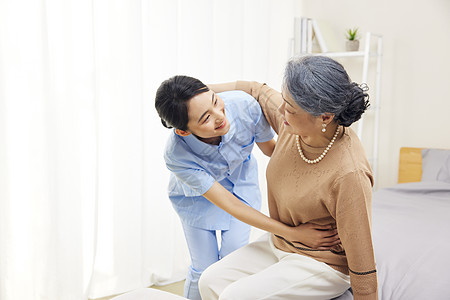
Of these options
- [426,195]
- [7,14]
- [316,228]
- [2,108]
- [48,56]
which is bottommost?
[426,195]

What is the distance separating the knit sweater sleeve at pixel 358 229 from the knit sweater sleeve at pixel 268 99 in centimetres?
43

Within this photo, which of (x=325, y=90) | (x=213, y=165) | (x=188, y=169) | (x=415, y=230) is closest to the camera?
(x=325, y=90)

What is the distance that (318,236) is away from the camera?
4.63 feet

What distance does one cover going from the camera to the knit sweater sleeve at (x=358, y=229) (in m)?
1.27

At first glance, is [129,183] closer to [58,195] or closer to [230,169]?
[58,195]

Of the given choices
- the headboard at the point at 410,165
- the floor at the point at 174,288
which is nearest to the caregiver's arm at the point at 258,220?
the floor at the point at 174,288

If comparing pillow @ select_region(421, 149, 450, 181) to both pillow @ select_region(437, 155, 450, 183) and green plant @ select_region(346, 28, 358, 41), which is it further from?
green plant @ select_region(346, 28, 358, 41)

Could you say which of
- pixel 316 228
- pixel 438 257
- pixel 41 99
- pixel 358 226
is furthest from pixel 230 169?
pixel 41 99

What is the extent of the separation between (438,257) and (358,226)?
0.65 meters

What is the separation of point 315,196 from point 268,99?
491mm

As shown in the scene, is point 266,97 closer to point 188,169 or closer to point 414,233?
point 188,169

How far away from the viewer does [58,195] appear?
224cm

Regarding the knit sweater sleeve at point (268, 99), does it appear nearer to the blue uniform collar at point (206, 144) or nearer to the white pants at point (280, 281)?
the blue uniform collar at point (206, 144)

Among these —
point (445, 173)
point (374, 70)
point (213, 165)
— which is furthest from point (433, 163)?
point (213, 165)
